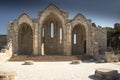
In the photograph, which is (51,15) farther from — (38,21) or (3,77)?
(3,77)

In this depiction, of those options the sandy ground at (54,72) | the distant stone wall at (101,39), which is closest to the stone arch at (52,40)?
the distant stone wall at (101,39)

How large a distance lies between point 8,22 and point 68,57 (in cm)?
1199

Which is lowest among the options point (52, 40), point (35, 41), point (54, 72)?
point (54, 72)

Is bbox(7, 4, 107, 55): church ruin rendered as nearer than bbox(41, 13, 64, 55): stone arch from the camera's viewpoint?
Yes

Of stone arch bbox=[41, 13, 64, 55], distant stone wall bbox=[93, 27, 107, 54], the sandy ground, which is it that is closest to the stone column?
stone arch bbox=[41, 13, 64, 55]

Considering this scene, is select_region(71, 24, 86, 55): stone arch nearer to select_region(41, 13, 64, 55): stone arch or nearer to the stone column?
select_region(41, 13, 64, 55): stone arch

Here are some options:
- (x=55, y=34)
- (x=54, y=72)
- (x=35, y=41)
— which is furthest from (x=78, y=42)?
(x=54, y=72)

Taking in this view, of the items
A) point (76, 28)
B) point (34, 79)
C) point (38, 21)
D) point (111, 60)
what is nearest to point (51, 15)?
point (38, 21)

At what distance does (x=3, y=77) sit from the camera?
11.8 m

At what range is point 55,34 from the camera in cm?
4225

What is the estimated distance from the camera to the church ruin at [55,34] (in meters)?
38.1

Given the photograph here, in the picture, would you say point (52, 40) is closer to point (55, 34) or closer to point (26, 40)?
point (55, 34)

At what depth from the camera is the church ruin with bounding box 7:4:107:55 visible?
38125mm

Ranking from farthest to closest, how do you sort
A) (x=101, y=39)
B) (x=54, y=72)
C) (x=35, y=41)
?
(x=101, y=39) < (x=35, y=41) < (x=54, y=72)
